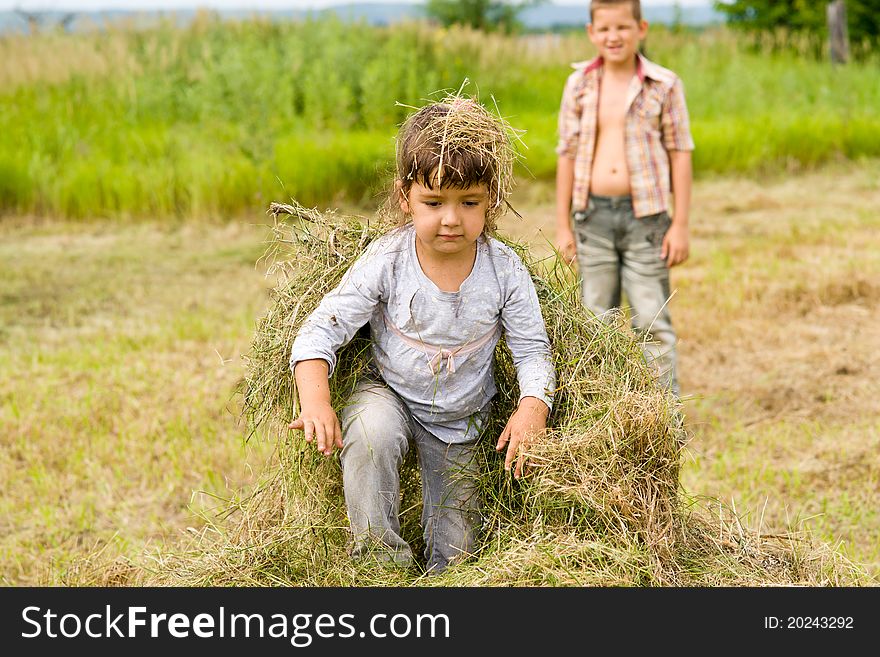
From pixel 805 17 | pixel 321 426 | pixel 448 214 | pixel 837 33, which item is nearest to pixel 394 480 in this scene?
pixel 321 426

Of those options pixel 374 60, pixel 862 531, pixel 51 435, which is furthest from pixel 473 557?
pixel 374 60

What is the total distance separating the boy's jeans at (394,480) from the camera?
3074 mm

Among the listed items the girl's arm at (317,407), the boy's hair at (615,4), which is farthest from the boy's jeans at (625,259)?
the girl's arm at (317,407)

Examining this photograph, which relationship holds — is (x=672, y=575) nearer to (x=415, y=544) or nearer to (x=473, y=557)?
(x=473, y=557)

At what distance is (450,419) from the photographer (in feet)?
10.6

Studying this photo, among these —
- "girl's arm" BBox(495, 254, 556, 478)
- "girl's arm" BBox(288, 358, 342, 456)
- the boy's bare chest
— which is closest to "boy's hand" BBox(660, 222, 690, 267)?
the boy's bare chest

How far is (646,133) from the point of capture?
4.78 meters

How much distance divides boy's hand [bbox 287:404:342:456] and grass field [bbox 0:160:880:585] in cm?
85

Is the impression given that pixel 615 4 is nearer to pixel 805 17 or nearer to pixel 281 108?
pixel 281 108

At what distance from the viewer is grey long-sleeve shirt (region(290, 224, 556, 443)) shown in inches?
122

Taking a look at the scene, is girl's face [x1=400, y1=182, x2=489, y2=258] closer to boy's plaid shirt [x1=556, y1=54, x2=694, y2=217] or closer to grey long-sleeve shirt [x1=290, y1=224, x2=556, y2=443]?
grey long-sleeve shirt [x1=290, y1=224, x2=556, y2=443]

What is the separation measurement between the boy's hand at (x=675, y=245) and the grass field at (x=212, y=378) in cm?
61

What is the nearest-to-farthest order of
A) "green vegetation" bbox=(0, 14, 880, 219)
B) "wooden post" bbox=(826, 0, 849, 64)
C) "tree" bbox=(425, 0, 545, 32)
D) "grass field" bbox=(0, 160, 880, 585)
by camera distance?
1. "grass field" bbox=(0, 160, 880, 585)
2. "green vegetation" bbox=(0, 14, 880, 219)
3. "wooden post" bbox=(826, 0, 849, 64)
4. "tree" bbox=(425, 0, 545, 32)

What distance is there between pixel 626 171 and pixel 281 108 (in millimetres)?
6425
